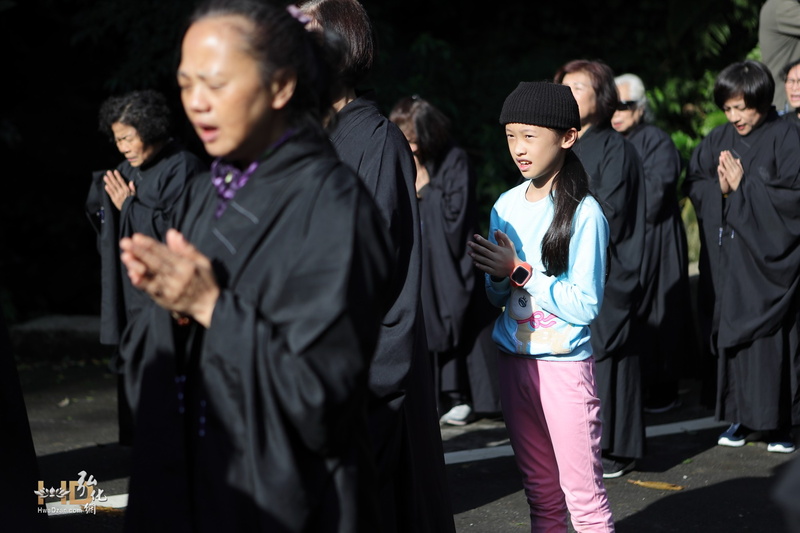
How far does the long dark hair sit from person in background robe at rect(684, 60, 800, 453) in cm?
246

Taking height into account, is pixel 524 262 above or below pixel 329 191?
below

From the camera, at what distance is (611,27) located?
11039 mm

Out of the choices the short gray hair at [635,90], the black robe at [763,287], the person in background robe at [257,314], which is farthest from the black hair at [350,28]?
the short gray hair at [635,90]

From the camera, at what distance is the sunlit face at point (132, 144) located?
5766mm

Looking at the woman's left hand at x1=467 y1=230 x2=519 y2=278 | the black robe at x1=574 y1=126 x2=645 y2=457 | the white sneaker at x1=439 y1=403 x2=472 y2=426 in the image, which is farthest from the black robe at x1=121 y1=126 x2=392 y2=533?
the white sneaker at x1=439 y1=403 x2=472 y2=426

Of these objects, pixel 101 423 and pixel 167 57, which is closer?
pixel 101 423

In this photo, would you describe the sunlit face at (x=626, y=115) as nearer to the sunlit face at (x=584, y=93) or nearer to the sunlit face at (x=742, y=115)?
the sunlit face at (x=742, y=115)

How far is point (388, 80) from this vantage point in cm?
966

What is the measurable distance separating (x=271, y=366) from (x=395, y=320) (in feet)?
3.48

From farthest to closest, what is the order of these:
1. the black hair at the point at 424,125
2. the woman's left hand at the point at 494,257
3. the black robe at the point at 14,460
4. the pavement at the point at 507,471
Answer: the black hair at the point at 424,125 < the pavement at the point at 507,471 < the woman's left hand at the point at 494,257 < the black robe at the point at 14,460

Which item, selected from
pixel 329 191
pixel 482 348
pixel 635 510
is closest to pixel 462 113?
pixel 482 348

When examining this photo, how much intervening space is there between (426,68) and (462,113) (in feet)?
1.82

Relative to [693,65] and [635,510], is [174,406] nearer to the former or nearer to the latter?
[635,510]

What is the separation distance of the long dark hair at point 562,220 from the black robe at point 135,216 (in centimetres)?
268
